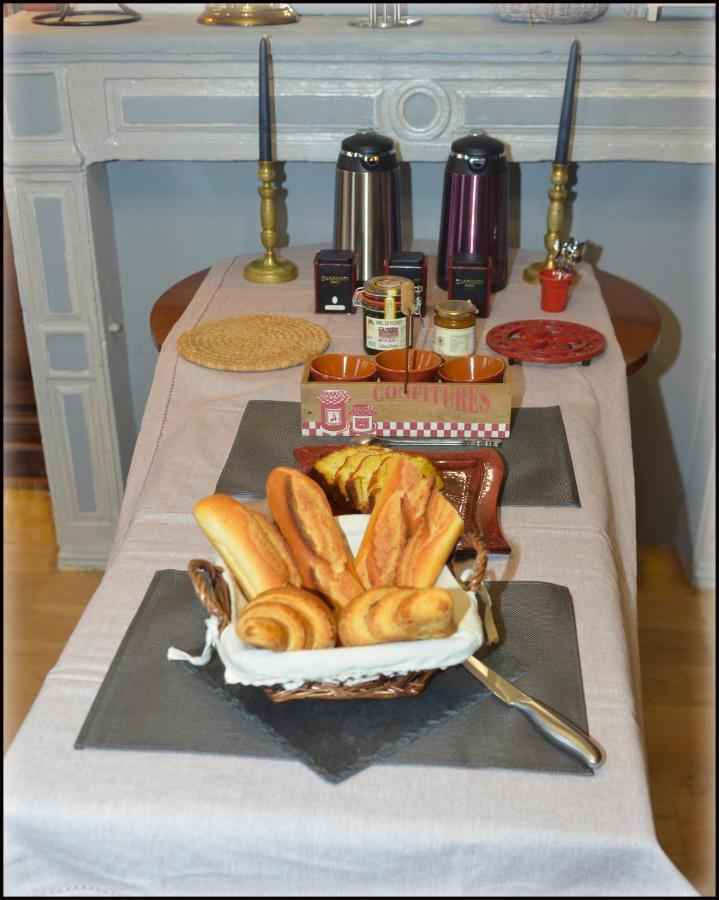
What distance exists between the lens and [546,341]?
4.98ft

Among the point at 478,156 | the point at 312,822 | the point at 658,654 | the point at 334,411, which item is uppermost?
the point at 478,156

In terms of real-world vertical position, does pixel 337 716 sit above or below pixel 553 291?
below

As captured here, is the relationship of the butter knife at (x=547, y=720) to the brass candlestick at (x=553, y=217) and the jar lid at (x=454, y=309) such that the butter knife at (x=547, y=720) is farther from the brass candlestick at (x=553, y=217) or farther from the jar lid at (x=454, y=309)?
the brass candlestick at (x=553, y=217)

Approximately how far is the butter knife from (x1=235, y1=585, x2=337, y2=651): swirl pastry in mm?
157

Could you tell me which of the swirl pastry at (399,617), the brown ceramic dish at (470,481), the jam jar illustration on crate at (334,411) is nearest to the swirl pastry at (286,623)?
the swirl pastry at (399,617)

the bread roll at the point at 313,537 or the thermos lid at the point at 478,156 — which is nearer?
the bread roll at the point at 313,537

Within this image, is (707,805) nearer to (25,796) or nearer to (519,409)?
(519,409)

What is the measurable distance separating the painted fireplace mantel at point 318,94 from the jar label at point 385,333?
61 centimetres

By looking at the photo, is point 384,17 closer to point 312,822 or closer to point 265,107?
point 265,107

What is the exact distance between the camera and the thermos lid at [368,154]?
170cm

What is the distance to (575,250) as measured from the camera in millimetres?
1750

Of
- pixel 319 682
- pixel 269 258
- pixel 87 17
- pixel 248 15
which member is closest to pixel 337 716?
pixel 319 682

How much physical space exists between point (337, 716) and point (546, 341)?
0.86 m

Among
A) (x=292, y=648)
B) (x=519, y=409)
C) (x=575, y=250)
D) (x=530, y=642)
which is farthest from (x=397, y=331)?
(x=292, y=648)
